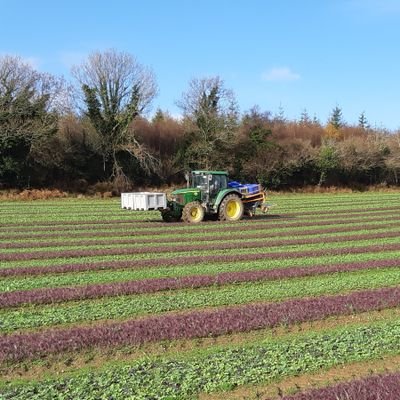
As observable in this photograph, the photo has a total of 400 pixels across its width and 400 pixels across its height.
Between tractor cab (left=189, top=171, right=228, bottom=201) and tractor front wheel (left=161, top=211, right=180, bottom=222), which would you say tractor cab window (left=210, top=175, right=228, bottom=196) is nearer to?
tractor cab (left=189, top=171, right=228, bottom=201)

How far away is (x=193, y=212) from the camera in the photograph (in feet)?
75.9

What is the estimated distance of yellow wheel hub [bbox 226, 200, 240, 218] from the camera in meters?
24.0

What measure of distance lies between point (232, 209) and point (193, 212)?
2063 mm

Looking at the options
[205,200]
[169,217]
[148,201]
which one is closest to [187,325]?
[148,201]

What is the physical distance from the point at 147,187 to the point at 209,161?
7.23 meters

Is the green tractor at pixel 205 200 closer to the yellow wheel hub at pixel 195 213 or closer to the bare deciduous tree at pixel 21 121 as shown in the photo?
the yellow wheel hub at pixel 195 213

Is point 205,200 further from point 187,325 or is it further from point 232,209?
point 187,325

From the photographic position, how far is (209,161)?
160ft

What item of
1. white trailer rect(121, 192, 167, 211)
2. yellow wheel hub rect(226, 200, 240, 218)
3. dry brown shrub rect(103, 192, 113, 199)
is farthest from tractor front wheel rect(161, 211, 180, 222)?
dry brown shrub rect(103, 192, 113, 199)

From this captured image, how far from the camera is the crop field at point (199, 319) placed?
5746mm

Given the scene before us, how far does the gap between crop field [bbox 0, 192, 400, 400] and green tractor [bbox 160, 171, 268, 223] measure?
4.83m

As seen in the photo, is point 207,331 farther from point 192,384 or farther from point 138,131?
point 138,131

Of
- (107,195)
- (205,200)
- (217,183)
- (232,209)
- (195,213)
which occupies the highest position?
(217,183)

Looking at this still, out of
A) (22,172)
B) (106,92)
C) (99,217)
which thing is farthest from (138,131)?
(99,217)
